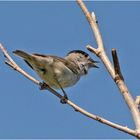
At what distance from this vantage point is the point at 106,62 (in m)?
2.75

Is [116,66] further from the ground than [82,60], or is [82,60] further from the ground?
[82,60]

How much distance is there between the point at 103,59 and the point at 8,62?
1836 mm

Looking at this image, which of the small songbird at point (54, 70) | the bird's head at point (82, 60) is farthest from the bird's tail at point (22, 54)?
the bird's head at point (82, 60)

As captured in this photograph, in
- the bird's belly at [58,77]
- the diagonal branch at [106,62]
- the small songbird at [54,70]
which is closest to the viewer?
the diagonal branch at [106,62]

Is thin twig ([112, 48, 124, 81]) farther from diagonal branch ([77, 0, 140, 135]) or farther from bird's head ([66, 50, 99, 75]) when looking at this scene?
bird's head ([66, 50, 99, 75])

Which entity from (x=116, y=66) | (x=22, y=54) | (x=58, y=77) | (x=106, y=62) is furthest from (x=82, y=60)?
(x=116, y=66)

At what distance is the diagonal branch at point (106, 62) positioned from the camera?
7.82 feet

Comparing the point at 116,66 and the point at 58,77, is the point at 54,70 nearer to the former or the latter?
the point at 58,77

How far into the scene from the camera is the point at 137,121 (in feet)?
7.66

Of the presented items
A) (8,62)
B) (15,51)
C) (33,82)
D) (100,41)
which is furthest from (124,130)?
(15,51)

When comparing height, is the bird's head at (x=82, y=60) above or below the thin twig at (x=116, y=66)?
above

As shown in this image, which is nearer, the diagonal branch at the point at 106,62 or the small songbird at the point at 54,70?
the diagonal branch at the point at 106,62

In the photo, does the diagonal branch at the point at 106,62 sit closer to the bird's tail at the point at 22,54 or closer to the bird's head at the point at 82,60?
the bird's tail at the point at 22,54

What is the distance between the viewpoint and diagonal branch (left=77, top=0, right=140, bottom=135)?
2.38m
